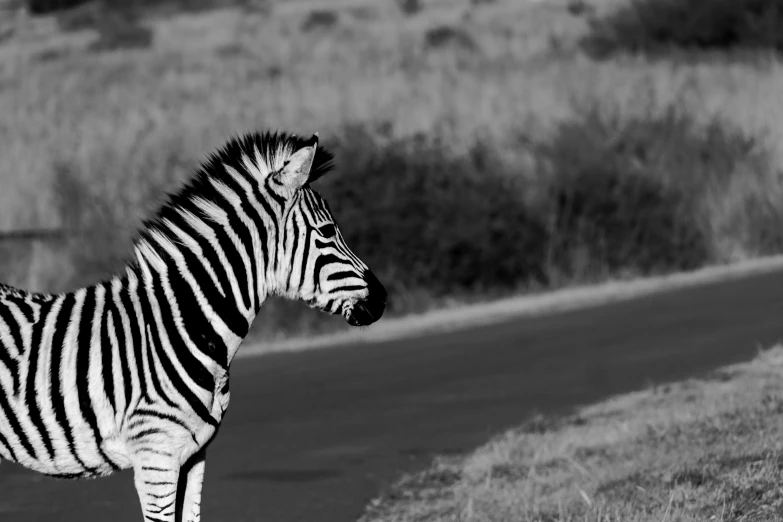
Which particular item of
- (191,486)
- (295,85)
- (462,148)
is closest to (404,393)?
(191,486)

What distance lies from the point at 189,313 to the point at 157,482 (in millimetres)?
666

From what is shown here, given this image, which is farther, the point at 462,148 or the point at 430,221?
the point at 462,148

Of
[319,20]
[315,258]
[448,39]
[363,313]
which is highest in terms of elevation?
[319,20]

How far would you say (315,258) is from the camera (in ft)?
22.0

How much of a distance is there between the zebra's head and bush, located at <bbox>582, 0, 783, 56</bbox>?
4114 cm

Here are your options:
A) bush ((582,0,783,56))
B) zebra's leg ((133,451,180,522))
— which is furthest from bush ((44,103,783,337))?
bush ((582,0,783,56))

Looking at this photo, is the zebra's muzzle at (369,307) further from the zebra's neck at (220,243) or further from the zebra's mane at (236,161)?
the zebra's mane at (236,161)

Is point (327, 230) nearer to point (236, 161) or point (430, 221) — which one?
point (236, 161)

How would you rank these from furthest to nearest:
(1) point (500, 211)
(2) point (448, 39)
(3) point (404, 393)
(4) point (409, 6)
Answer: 1. (4) point (409, 6)
2. (2) point (448, 39)
3. (1) point (500, 211)
4. (3) point (404, 393)

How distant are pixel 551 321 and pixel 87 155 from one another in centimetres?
1057

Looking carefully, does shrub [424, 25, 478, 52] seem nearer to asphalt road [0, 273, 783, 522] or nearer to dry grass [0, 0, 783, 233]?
dry grass [0, 0, 783, 233]

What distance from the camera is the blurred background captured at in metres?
23.2

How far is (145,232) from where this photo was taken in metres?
6.78

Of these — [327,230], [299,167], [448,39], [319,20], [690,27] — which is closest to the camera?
[299,167]
